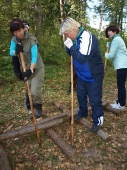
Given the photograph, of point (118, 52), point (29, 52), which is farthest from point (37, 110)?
point (118, 52)

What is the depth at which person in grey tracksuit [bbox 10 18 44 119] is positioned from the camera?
11.5ft

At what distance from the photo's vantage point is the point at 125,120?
4734 mm

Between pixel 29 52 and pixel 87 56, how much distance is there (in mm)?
1469

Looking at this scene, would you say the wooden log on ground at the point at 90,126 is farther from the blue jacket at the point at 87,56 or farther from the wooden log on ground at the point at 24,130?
the blue jacket at the point at 87,56

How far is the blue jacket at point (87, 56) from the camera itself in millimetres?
3229

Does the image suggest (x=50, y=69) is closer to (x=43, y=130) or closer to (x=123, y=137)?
(x=43, y=130)

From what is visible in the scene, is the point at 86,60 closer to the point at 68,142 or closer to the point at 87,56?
the point at 87,56

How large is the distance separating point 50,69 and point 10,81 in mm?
2423

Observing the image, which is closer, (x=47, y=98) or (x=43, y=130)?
(x=43, y=130)

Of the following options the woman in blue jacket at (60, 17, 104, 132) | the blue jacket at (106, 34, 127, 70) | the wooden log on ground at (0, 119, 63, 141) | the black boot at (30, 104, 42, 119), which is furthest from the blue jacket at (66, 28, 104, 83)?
the black boot at (30, 104, 42, 119)

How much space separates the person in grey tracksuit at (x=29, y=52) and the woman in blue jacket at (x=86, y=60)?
0.85 m

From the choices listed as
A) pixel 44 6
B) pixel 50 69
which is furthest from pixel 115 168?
pixel 44 6

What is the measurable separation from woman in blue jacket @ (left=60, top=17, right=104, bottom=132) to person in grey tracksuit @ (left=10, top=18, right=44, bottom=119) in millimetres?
853

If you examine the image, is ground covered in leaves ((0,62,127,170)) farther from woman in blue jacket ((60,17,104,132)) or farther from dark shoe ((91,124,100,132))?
woman in blue jacket ((60,17,104,132))
